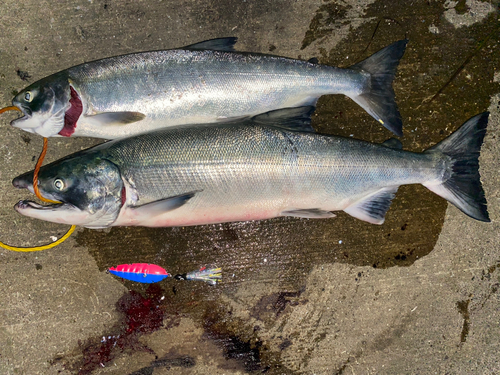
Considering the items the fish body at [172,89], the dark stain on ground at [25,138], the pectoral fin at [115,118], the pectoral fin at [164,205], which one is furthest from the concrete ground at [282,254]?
the pectoral fin at [164,205]

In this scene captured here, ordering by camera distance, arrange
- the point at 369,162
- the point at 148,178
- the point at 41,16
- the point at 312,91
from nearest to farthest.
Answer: the point at 148,178 → the point at 369,162 → the point at 312,91 → the point at 41,16

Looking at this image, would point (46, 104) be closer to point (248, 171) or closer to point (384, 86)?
point (248, 171)

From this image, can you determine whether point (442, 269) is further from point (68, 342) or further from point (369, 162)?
point (68, 342)

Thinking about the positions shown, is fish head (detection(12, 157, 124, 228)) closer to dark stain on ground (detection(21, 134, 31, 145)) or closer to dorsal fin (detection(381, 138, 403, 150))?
dark stain on ground (detection(21, 134, 31, 145))

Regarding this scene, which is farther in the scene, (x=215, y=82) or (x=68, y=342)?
(x=68, y=342)

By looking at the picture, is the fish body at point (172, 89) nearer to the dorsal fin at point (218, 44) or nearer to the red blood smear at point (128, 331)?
the dorsal fin at point (218, 44)

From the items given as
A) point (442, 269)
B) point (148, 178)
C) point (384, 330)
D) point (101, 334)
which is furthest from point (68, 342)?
point (442, 269)

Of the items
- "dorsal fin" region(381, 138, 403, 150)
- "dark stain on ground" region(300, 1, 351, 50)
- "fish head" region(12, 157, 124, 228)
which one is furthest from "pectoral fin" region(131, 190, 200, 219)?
"dark stain on ground" region(300, 1, 351, 50)
